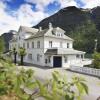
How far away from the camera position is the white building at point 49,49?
37938 millimetres

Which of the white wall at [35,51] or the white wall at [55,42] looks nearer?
the white wall at [55,42]

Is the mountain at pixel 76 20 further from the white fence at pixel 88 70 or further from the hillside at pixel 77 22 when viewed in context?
the white fence at pixel 88 70

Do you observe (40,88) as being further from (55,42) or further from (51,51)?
(55,42)

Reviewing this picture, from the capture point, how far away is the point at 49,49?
3953 centimetres

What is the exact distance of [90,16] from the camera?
488ft

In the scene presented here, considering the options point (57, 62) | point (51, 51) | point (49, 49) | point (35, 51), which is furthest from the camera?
point (35, 51)

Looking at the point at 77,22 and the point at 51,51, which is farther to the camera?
the point at 77,22

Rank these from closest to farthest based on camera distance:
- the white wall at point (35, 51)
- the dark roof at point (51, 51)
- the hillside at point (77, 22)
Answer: the dark roof at point (51, 51) < the white wall at point (35, 51) < the hillside at point (77, 22)

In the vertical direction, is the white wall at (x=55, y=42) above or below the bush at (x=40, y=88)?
above

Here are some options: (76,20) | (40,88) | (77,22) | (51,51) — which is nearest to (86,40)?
(51,51)

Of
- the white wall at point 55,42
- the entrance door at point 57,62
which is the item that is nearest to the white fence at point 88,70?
the entrance door at point 57,62

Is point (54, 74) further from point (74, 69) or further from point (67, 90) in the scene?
point (74, 69)

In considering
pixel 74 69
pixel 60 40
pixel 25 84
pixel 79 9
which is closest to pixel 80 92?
pixel 25 84

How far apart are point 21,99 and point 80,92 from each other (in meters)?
0.28
